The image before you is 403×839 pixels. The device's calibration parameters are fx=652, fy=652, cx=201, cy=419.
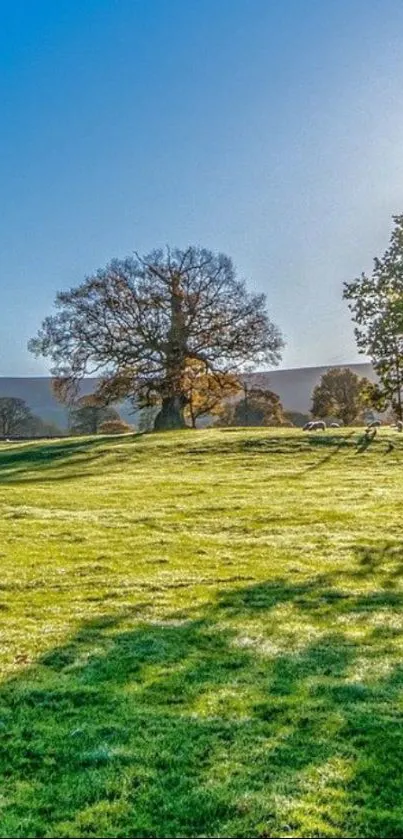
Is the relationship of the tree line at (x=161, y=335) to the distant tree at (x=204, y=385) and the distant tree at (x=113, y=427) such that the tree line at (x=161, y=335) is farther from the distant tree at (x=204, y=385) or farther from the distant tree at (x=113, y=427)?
the distant tree at (x=113, y=427)

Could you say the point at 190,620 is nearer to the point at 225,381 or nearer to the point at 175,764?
the point at 175,764

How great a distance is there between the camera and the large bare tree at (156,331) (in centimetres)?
3709

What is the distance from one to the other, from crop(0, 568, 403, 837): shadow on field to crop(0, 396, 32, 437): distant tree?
57285 millimetres

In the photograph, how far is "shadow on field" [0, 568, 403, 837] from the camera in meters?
A: 3.03

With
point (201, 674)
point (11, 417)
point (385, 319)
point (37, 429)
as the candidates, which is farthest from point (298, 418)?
point (201, 674)

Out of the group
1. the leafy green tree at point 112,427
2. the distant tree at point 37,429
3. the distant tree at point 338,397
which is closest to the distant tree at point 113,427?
the leafy green tree at point 112,427

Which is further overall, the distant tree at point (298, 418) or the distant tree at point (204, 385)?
the distant tree at point (298, 418)

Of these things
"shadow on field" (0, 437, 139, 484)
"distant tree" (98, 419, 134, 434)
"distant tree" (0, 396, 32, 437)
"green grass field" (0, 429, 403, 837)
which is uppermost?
"distant tree" (0, 396, 32, 437)

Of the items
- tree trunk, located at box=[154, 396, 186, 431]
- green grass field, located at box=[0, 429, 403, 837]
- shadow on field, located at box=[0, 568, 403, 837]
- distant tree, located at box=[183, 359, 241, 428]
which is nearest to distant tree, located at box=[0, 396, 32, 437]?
distant tree, located at box=[183, 359, 241, 428]

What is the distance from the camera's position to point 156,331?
3728 cm

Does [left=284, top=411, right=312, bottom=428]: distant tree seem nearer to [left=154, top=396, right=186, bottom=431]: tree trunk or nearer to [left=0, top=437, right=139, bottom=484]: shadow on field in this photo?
[left=154, top=396, right=186, bottom=431]: tree trunk

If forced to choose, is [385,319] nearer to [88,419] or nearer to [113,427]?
[113,427]

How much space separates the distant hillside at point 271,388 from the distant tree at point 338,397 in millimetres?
22430

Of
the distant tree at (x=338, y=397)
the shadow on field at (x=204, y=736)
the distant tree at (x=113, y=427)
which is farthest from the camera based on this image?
the distant tree at (x=113, y=427)
